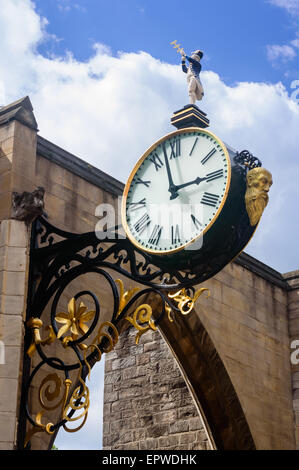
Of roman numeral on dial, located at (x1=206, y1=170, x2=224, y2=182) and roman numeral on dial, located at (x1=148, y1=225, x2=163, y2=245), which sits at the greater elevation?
roman numeral on dial, located at (x1=206, y1=170, x2=224, y2=182)

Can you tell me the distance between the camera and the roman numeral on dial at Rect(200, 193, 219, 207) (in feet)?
20.0

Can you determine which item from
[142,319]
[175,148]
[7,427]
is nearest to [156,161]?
[175,148]

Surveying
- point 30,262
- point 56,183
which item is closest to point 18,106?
point 56,183

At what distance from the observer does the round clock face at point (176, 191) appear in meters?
6.13

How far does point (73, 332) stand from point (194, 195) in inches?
51.5

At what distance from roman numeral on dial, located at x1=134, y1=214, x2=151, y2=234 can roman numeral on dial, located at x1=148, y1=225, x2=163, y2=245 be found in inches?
3.5

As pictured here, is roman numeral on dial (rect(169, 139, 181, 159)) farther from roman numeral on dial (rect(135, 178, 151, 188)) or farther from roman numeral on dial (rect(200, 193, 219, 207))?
roman numeral on dial (rect(200, 193, 219, 207))

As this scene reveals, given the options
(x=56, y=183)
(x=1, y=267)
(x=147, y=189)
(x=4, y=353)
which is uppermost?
(x=56, y=183)

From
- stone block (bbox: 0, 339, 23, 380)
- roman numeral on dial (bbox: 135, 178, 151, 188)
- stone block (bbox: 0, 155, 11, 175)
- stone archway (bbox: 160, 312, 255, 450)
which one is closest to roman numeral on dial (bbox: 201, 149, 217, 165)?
roman numeral on dial (bbox: 135, 178, 151, 188)

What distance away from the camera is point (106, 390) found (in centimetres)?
1324

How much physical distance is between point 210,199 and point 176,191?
1.02ft

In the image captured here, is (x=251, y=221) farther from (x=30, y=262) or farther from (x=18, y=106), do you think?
(x=18, y=106)

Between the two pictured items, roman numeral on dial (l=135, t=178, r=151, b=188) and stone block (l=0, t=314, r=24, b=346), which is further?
roman numeral on dial (l=135, t=178, r=151, b=188)

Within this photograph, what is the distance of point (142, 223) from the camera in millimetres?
6375
